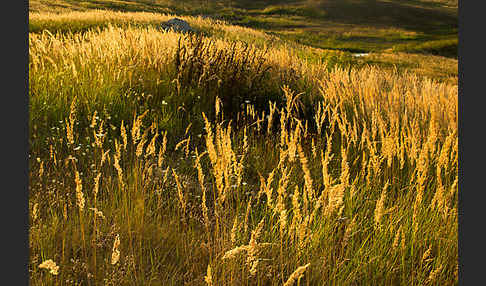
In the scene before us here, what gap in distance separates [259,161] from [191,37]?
2656 millimetres

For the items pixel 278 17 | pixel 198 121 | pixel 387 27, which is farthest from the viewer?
pixel 278 17

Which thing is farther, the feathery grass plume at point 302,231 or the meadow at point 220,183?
the meadow at point 220,183

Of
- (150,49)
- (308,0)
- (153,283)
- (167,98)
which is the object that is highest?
(308,0)

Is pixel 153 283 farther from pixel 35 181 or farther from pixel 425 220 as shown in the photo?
pixel 425 220

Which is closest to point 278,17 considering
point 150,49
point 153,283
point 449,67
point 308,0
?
point 308,0

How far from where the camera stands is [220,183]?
1.89 metres

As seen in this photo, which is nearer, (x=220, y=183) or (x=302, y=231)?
(x=302, y=231)

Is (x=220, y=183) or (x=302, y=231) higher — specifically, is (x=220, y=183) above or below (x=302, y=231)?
above

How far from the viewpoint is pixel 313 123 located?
16.7ft

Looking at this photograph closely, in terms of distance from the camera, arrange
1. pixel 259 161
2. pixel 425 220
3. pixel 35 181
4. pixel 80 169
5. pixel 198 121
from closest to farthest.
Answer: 1. pixel 425 220
2. pixel 35 181
3. pixel 80 169
4. pixel 259 161
5. pixel 198 121

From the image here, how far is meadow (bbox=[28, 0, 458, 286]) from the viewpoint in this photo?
2.06 metres

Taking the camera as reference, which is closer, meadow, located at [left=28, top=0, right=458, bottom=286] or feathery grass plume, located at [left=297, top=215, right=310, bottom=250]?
feathery grass plume, located at [left=297, top=215, right=310, bottom=250]

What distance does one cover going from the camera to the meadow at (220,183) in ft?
6.77

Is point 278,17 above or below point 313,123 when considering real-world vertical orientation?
above
